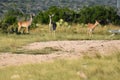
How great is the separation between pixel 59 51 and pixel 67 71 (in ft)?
16.3

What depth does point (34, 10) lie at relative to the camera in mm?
38500

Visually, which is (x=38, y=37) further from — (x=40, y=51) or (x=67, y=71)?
(x=67, y=71)

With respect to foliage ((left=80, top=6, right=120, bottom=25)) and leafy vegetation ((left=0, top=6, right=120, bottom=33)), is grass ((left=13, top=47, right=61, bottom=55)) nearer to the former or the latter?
leafy vegetation ((left=0, top=6, right=120, bottom=33))

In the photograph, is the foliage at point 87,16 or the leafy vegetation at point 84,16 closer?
the leafy vegetation at point 84,16

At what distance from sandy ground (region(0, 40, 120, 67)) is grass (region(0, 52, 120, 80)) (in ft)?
4.18

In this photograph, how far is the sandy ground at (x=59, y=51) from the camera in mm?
12430

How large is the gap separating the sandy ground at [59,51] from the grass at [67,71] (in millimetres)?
1273

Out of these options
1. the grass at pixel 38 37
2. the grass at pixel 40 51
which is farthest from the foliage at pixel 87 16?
the grass at pixel 40 51

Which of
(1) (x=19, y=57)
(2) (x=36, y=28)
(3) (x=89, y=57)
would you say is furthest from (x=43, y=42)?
(2) (x=36, y=28)

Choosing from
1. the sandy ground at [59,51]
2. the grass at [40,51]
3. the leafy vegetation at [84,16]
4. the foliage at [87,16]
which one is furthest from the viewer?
the foliage at [87,16]

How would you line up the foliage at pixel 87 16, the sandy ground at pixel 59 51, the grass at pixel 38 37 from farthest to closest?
1. the foliage at pixel 87 16
2. the grass at pixel 38 37
3. the sandy ground at pixel 59 51

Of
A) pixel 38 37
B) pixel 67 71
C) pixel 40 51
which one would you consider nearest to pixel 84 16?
pixel 38 37

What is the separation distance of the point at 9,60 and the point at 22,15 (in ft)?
65.9

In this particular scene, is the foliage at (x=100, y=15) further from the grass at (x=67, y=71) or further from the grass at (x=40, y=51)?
the grass at (x=67, y=71)
